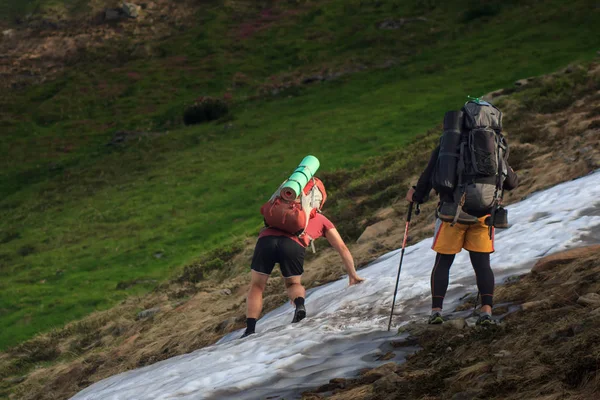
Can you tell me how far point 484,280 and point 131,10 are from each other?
77998 mm

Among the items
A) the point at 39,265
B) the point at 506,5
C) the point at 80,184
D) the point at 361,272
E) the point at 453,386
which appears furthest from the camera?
the point at 506,5

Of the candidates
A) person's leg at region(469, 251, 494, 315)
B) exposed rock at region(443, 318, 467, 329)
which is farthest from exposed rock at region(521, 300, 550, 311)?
exposed rock at region(443, 318, 467, 329)

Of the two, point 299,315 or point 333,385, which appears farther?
point 299,315

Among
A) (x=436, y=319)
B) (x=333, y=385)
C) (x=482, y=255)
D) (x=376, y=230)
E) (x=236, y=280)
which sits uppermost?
(x=482, y=255)

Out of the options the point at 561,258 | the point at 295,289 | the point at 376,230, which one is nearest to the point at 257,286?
the point at 295,289

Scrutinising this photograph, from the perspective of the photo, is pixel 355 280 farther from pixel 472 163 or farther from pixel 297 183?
pixel 472 163

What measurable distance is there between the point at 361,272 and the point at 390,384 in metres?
6.32

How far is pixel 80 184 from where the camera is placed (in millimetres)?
A: 41031

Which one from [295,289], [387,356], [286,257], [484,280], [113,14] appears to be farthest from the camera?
[113,14]

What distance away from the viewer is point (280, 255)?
1156 centimetres

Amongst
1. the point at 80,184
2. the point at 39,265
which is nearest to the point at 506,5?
the point at 80,184

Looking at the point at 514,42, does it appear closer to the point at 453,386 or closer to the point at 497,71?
the point at 497,71

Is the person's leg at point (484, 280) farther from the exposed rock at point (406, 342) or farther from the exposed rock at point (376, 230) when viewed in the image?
the exposed rock at point (376, 230)

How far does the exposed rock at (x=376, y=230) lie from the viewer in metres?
18.3
